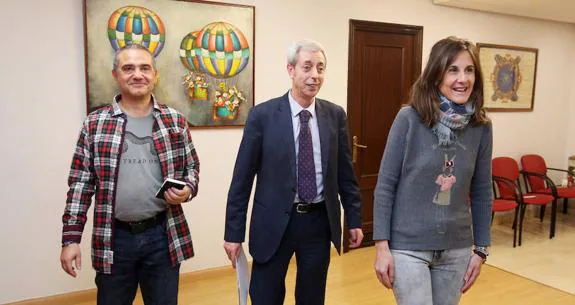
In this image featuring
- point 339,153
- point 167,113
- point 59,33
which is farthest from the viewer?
point 59,33

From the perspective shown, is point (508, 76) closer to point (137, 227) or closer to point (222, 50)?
point (222, 50)

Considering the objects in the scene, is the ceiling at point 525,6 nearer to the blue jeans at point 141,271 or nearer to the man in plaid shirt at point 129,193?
the man in plaid shirt at point 129,193

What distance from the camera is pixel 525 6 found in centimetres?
451

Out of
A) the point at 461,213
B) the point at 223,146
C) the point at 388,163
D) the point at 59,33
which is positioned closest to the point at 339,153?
the point at 388,163

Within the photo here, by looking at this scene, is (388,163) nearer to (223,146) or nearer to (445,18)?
(223,146)

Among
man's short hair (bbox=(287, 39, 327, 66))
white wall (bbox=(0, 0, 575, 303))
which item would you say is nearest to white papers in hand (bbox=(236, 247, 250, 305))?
man's short hair (bbox=(287, 39, 327, 66))

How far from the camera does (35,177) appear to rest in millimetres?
2873

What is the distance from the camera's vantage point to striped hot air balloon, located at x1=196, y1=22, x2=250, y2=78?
3.29 metres

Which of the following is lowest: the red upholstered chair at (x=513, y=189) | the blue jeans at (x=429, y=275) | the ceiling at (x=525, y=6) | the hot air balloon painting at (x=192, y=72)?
the red upholstered chair at (x=513, y=189)

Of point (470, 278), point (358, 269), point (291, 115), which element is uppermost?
point (291, 115)

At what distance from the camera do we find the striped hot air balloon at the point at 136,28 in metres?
2.95

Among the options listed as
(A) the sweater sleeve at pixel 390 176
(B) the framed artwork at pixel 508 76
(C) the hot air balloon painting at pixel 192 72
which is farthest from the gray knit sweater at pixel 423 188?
(B) the framed artwork at pixel 508 76

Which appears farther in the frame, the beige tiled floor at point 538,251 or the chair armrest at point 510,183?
the chair armrest at point 510,183

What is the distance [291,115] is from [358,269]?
2.23 metres
